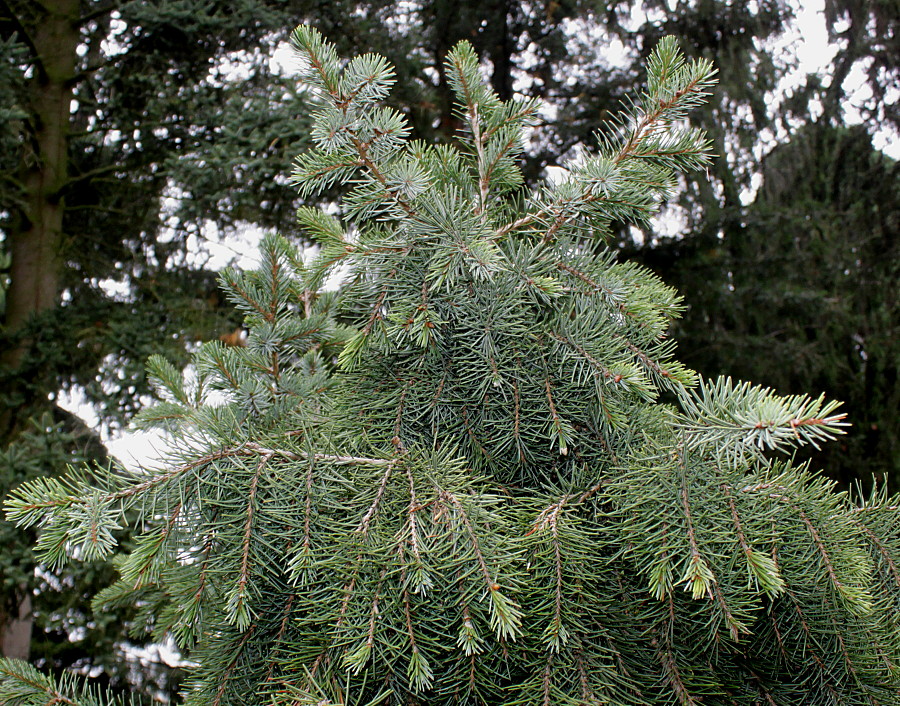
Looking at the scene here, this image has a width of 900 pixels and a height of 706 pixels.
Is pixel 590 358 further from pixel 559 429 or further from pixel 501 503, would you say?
pixel 501 503

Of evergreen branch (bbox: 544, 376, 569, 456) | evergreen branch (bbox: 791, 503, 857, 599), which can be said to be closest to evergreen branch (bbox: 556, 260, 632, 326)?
evergreen branch (bbox: 544, 376, 569, 456)

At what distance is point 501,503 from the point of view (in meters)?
0.84

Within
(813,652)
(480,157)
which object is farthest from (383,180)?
(813,652)

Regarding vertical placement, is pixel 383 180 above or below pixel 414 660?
above

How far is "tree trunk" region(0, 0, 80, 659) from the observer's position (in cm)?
351

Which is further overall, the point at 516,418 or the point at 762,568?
the point at 516,418

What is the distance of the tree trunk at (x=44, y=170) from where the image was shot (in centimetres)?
351

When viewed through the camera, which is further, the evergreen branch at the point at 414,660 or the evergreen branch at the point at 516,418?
the evergreen branch at the point at 516,418

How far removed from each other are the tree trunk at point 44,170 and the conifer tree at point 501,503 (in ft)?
10.4

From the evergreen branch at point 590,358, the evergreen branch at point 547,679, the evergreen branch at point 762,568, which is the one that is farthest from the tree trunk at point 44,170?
the evergreen branch at point 762,568

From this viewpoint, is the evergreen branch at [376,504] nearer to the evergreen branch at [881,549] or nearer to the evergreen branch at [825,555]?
the evergreen branch at [825,555]

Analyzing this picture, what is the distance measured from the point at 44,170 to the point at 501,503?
3.65 meters

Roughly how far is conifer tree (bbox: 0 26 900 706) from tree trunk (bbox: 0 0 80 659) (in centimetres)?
318

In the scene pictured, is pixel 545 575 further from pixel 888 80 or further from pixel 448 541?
pixel 888 80
